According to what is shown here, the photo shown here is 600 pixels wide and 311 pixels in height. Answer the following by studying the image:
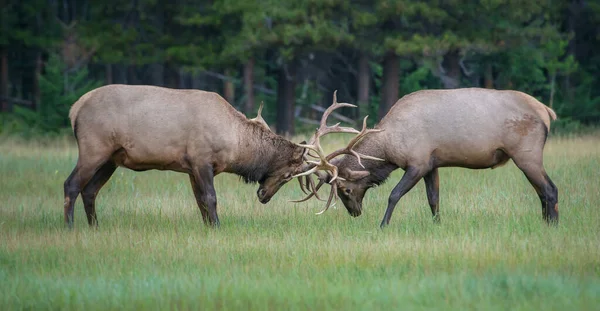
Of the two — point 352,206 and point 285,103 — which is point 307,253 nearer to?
point 352,206

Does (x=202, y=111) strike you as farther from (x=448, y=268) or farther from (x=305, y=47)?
(x=305, y=47)

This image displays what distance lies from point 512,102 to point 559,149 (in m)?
7.36

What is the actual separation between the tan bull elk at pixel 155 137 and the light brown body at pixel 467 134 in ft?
5.89

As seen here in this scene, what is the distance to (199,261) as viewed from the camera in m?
8.48

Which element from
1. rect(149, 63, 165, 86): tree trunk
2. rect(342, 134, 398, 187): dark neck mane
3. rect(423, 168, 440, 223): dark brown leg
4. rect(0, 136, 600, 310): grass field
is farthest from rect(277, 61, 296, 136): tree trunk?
rect(423, 168, 440, 223): dark brown leg

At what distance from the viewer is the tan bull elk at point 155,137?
35.0 ft

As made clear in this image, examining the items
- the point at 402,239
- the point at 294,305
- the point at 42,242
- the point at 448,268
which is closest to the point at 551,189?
the point at 402,239

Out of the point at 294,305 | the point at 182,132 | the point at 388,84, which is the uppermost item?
the point at 388,84

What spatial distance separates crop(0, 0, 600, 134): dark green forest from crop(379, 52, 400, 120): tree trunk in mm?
29

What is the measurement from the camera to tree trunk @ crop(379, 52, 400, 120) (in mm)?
24438

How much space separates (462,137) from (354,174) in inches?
55.3

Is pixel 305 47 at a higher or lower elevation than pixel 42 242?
higher

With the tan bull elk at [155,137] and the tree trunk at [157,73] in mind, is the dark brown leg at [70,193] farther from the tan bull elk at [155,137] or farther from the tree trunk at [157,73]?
the tree trunk at [157,73]

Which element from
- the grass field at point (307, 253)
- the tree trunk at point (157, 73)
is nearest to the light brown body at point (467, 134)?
the grass field at point (307, 253)
